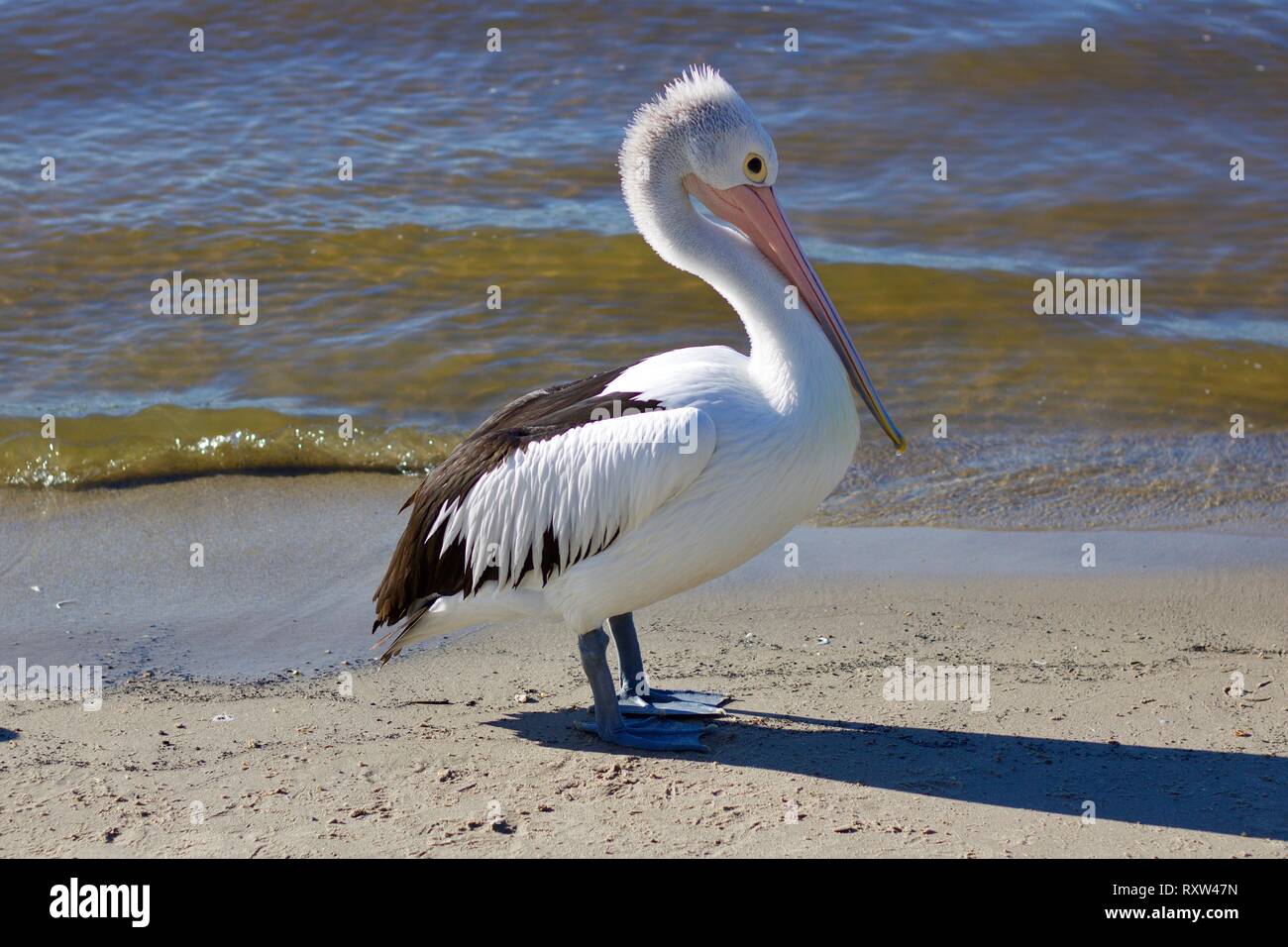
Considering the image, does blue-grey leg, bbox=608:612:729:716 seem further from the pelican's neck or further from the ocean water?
the ocean water

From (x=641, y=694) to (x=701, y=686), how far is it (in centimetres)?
33

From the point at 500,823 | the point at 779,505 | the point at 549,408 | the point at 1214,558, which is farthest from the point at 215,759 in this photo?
the point at 1214,558

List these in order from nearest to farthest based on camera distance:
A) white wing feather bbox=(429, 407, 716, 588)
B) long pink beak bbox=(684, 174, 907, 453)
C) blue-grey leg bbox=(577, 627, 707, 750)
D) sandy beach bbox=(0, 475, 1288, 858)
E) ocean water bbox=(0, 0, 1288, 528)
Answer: sandy beach bbox=(0, 475, 1288, 858) < white wing feather bbox=(429, 407, 716, 588) < blue-grey leg bbox=(577, 627, 707, 750) < long pink beak bbox=(684, 174, 907, 453) < ocean water bbox=(0, 0, 1288, 528)

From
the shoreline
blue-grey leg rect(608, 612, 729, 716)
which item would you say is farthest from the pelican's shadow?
the shoreline

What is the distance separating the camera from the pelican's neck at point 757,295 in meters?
4.08

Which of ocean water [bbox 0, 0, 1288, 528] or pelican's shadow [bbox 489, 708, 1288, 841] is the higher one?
ocean water [bbox 0, 0, 1288, 528]

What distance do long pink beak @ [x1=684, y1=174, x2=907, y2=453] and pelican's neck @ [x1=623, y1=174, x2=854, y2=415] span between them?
0.15 feet

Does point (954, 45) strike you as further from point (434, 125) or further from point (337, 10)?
point (337, 10)

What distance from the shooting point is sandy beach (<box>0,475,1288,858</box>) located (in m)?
3.67

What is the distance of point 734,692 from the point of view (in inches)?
184

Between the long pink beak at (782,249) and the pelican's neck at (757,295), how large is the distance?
0.15 feet

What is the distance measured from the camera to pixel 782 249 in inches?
175

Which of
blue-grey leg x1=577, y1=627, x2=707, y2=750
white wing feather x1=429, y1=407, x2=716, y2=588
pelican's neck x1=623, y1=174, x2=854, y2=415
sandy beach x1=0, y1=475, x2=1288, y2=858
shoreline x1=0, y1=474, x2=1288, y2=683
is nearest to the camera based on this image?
sandy beach x1=0, y1=475, x2=1288, y2=858

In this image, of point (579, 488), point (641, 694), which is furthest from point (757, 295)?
point (641, 694)
